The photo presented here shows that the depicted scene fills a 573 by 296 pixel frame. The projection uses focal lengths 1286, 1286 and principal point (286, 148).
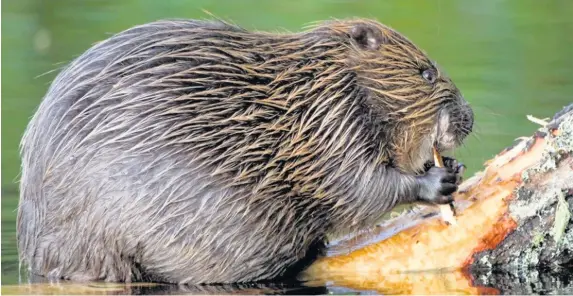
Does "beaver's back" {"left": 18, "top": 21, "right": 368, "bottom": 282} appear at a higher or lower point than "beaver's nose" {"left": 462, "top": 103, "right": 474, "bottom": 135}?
lower

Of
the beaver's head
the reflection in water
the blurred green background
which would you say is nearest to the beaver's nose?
the beaver's head

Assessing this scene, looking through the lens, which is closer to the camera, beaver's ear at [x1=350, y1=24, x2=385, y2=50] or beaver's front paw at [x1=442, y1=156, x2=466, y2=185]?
beaver's front paw at [x1=442, y1=156, x2=466, y2=185]

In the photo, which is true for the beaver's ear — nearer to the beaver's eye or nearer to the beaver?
the beaver

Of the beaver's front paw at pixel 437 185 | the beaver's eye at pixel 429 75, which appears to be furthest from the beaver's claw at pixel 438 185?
the beaver's eye at pixel 429 75

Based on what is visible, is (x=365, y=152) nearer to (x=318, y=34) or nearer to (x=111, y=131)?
(x=318, y=34)

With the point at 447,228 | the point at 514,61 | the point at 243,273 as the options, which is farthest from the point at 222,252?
the point at 514,61

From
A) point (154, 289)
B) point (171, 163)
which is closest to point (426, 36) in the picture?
point (171, 163)

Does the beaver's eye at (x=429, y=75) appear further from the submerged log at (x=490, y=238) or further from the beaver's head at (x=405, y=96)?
the submerged log at (x=490, y=238)
